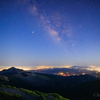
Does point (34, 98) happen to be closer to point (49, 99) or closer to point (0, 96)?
point (49, 99)

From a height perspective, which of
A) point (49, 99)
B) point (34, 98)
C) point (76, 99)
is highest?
point (34, 98)

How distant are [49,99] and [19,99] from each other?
783 centimetres

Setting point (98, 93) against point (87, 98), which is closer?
point (87, 98)

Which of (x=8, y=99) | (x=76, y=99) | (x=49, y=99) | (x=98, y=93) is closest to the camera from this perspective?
(x=8, y=99)

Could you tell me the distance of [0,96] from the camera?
1568 cm

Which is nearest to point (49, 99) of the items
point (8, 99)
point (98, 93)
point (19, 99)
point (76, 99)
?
point (19, 99)

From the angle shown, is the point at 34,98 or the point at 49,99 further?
the point at 49,99

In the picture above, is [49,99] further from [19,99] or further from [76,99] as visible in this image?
[76,99]

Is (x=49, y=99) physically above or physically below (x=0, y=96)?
below

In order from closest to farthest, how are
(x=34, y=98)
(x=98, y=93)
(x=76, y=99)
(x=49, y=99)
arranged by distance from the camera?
(x=34, y=98), (x=49, y=99), (x=76, y=99), (x=98, y=93)

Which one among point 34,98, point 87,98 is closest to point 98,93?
point 87,98

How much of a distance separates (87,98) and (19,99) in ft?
128

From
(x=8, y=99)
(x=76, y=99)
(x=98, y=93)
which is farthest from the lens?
(x=98, y=93)

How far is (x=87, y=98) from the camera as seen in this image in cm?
3988
